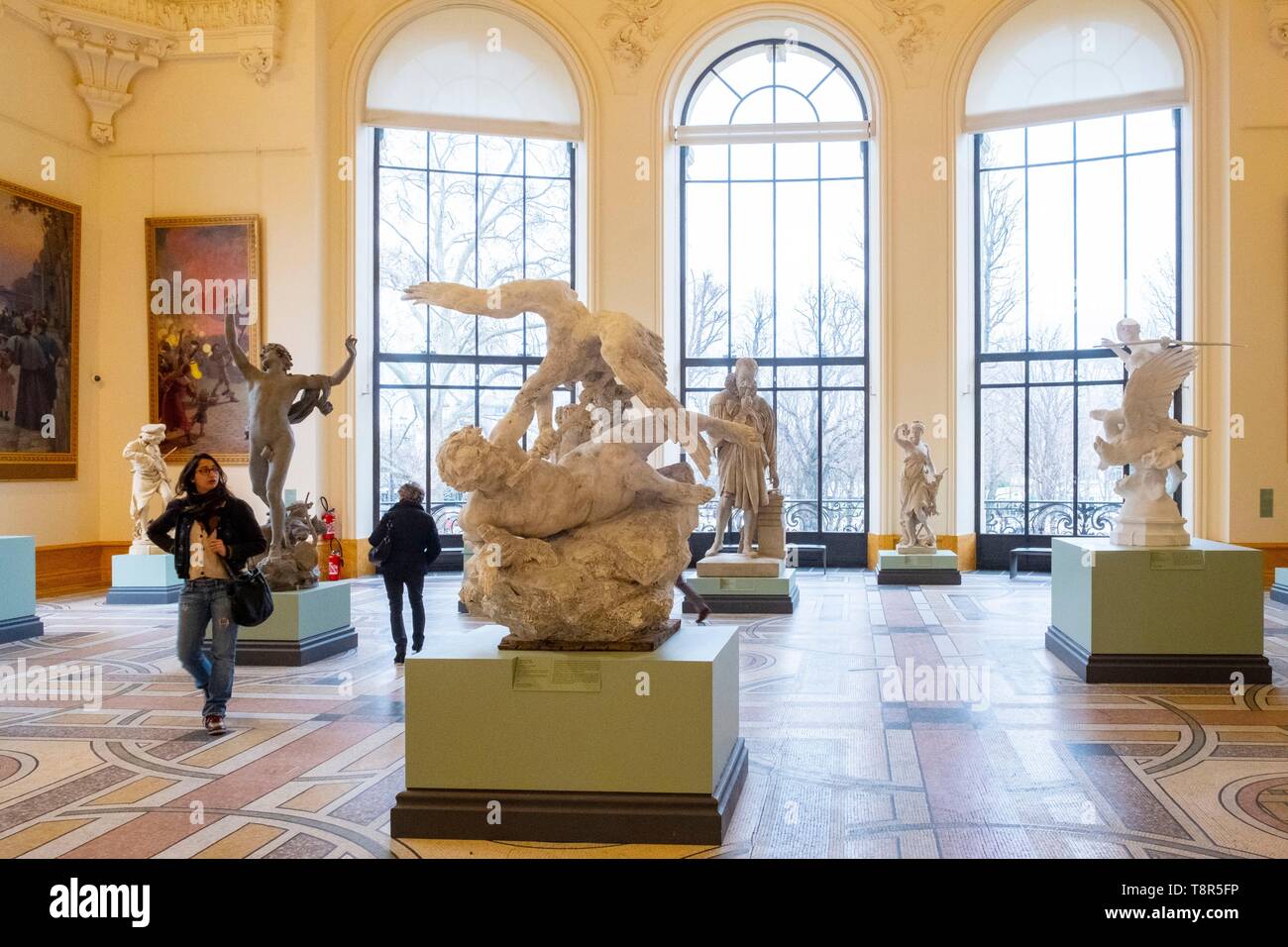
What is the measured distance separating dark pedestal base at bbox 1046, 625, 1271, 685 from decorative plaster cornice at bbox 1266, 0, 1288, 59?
10.7m

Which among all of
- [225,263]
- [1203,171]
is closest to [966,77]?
[1203,171]

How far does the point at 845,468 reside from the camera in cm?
1786

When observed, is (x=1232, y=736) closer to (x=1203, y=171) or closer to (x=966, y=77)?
(x=1203, y=171)

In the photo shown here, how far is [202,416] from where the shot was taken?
15.7 metres

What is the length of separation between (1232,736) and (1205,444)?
1021 cm

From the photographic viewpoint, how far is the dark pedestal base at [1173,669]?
299 inches

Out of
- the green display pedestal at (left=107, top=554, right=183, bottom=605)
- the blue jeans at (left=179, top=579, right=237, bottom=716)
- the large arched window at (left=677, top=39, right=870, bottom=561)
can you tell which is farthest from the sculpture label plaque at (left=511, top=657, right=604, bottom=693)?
the large arched window at (left=677, top=39, right=870, bottom=561)

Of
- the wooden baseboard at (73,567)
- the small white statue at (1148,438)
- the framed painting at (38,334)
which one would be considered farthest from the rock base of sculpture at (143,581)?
the small white statue at (1148,438)

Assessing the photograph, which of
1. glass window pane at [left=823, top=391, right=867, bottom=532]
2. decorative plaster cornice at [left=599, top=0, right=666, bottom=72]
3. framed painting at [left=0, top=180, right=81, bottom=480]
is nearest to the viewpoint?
framed painting at [left=0, top=180, right=81, bottom=480]

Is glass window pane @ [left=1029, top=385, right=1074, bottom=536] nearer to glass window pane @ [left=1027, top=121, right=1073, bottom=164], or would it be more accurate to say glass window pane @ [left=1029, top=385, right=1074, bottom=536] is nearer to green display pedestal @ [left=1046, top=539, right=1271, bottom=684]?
glass window pane @ [left=1027, top=121, right=1073, bottom=164]

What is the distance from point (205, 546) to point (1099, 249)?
1525 centimetres

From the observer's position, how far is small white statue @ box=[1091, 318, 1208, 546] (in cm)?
812

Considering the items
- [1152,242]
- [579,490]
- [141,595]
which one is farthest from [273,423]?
[1152,242]

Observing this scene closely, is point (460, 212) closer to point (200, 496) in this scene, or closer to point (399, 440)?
point (399, 440)
